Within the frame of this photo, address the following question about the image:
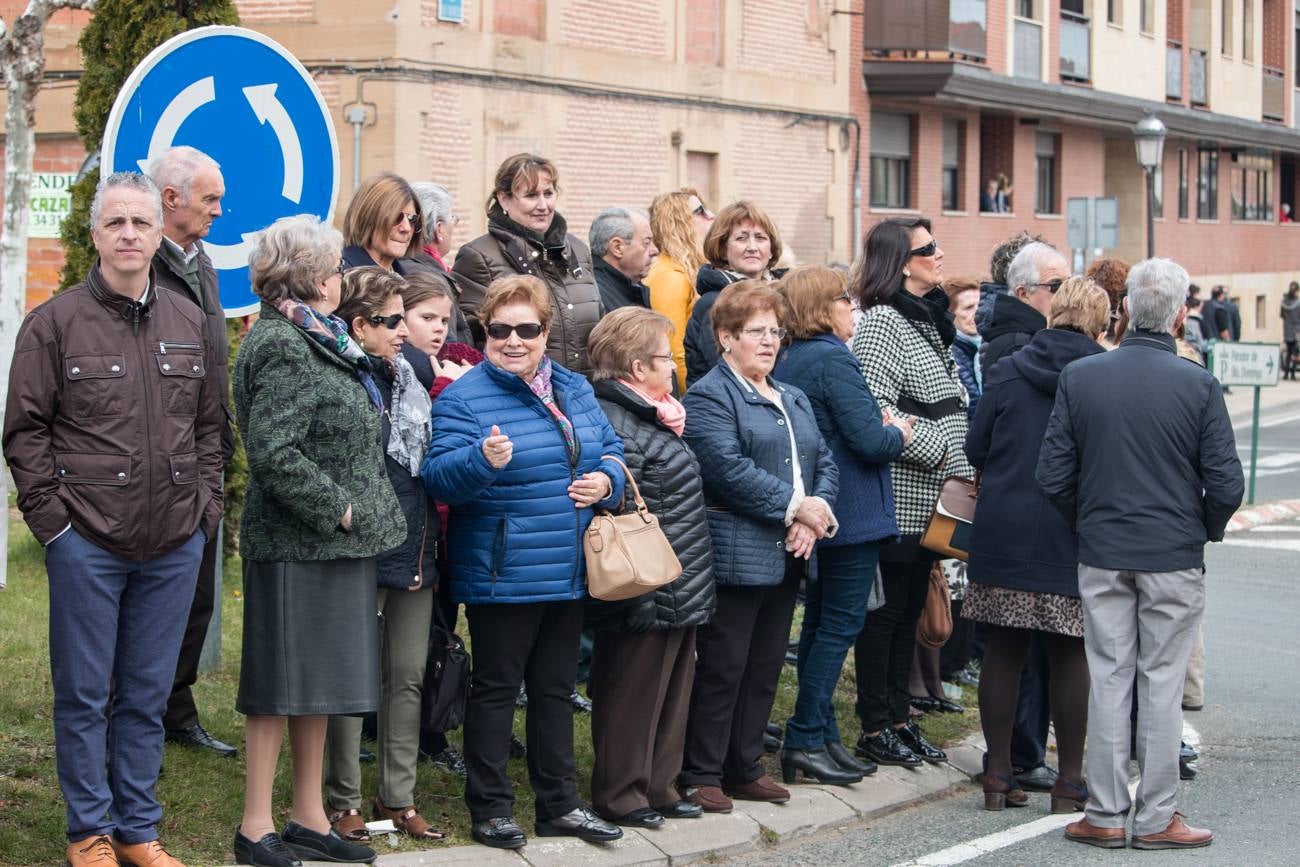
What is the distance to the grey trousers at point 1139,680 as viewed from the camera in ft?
22.1

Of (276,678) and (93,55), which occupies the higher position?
(93,55)

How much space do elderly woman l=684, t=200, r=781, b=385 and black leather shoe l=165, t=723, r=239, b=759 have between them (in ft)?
8.25

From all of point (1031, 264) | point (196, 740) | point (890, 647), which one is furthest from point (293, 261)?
point (1031, 264)

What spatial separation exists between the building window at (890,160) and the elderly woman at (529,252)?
2261 centimetres

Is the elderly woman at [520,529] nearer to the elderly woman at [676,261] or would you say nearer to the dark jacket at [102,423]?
the dark jacket at [102,423]

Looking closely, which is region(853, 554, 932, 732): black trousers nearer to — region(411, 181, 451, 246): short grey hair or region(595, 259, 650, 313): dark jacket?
region(595, 259, 650, 313): dark jacket

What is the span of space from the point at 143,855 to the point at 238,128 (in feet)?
8.31

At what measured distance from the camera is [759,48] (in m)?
25.5

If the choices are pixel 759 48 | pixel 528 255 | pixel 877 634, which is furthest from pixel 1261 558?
pixel 759 48

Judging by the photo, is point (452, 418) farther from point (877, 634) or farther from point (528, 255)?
point (877, 634)

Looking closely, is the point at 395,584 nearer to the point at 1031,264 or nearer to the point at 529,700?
the point at 529,700

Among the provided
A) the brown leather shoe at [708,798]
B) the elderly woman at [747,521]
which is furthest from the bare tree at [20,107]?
the brown leather shoe at [708,798]

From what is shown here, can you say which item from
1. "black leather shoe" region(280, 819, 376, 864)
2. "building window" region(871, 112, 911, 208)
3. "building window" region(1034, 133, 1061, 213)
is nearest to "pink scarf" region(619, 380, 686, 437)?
"black leather shoe" region(280, 819, 376, 864)

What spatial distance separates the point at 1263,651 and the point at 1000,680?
4.12 m
